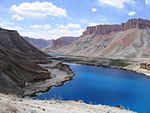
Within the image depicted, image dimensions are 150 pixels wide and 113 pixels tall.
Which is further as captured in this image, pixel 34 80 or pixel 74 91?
pixel 34 80

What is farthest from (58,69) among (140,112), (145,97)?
(140,112)

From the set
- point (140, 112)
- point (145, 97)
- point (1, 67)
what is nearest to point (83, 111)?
point (140, 112)

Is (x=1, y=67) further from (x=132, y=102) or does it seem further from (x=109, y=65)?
(x=109, y=65)

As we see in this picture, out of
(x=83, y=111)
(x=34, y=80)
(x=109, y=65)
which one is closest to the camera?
(x=83, y=111)

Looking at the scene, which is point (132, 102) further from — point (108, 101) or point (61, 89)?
point (61, 89)

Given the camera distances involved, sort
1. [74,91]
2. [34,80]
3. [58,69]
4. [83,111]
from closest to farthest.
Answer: [83,111] < [74,91] < [34,80] < [58,69]

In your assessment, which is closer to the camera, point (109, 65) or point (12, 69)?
point (12, 69)

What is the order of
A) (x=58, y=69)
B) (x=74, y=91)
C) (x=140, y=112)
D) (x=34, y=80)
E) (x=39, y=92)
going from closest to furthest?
(x=140, y=112), (x=39, y=92), (x=74, y=91), (x=34, y=80), (x=58, y=69)

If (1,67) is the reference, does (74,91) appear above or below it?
below

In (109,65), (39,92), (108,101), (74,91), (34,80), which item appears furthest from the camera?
(109,65)
